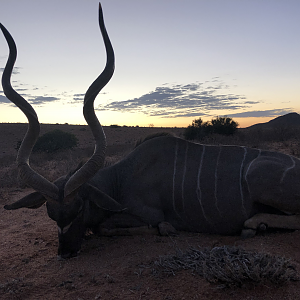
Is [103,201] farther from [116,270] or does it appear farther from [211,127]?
[211,127]

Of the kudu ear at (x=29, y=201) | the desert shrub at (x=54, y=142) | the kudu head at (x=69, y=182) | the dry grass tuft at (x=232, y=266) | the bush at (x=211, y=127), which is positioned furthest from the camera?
the bush at (x=211, y=127)

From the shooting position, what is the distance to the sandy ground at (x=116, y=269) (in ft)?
8.48

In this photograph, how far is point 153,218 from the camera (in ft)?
14.6

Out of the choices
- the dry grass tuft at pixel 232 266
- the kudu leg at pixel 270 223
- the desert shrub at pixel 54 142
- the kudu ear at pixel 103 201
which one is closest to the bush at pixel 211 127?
the desert shrub at pixel 54 142

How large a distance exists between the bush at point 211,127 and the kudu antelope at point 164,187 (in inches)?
601

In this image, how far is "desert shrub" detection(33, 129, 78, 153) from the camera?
18188 mm

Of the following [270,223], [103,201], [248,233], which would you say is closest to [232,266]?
[248,233]

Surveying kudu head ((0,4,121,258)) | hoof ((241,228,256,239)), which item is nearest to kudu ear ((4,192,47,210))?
kudu head ((0,4,121,258))

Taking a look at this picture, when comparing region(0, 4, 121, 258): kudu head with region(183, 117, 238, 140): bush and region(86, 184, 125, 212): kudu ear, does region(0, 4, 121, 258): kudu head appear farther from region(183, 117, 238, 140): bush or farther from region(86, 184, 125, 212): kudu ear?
region(183, 117, 238, 140): bush

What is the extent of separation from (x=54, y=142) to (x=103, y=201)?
16333mm

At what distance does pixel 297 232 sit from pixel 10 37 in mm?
4683

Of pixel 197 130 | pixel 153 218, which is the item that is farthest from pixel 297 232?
pixel 197 130

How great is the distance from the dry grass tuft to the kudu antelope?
3.78ft

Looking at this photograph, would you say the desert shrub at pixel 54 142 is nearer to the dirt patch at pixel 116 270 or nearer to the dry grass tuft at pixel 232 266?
the dirt patch at pixel 116 270
